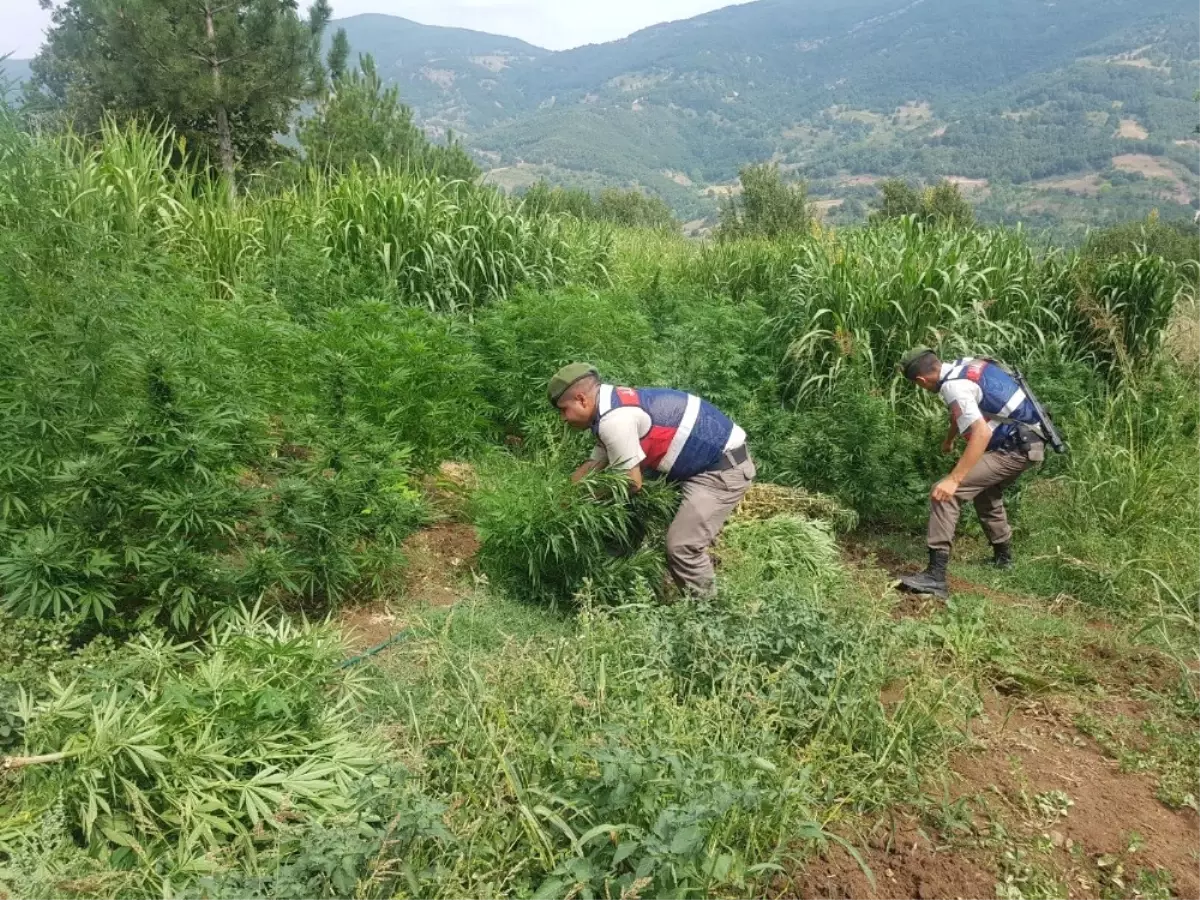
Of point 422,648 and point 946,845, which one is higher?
point 422,648

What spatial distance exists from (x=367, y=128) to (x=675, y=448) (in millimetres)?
16830

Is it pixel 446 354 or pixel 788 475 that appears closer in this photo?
pixel 446 354

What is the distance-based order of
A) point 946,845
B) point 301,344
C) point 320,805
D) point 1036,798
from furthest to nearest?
1. point 301,344
2. point 1036,798
3. point 946,845
4. point 320,805

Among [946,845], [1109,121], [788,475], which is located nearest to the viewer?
[946,845]

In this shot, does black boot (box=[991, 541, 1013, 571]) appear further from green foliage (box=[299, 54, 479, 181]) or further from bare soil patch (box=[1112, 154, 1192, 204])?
bare soil patch (box=[1112, 154, 1192, 204])

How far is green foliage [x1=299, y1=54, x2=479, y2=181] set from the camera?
1702 centimetres

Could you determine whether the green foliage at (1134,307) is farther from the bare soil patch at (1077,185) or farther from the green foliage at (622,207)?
the bare soil patch at (1077,185)

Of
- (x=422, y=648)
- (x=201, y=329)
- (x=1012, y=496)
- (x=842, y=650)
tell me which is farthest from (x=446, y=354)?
(x=1012, y=496)

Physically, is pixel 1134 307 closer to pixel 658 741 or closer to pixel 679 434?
pixel 679 434

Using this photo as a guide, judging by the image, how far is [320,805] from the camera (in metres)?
2.38

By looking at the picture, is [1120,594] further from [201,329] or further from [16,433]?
[16,433]

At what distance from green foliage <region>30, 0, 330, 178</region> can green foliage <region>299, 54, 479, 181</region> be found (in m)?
0.97

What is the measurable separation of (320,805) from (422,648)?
97 cm

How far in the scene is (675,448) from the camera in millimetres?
4289
